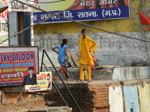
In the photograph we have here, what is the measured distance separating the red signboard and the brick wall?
106 inches

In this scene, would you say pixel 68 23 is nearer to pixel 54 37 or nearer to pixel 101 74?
pixel 54 37

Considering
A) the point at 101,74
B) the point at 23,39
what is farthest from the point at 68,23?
the point at 101,74

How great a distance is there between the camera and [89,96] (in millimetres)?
13227

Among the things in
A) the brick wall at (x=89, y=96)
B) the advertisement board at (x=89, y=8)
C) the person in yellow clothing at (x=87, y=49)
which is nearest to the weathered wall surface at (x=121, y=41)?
the advertisement board at (x=89, y=8)

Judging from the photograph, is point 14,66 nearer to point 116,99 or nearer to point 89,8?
point 116,99

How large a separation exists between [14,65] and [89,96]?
120 inches

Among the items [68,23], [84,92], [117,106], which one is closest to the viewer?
[84,92]

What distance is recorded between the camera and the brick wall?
13.2m

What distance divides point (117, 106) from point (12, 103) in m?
3.75

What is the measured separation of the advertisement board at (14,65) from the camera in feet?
35.6

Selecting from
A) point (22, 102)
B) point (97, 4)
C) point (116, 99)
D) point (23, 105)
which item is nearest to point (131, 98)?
point (116, 99)

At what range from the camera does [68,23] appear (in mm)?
20844

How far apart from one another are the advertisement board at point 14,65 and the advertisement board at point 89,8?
28.1 feet

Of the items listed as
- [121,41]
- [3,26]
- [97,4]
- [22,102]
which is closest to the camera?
[22,102]
